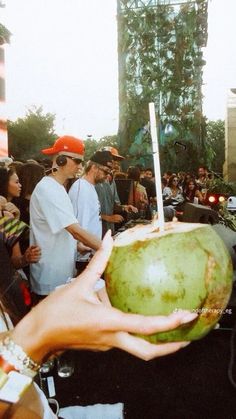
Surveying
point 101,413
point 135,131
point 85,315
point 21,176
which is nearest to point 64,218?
point 21,176

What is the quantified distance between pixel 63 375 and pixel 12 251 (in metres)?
1.08

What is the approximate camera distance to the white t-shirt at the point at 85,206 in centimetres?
354

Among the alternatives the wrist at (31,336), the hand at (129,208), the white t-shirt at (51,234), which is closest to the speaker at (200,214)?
the white t-shirt at (51,234)

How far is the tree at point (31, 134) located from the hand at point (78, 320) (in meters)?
33.1

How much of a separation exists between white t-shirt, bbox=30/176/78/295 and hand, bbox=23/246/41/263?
0.10m

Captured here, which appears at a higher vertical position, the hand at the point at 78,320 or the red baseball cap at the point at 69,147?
the red baseball cap at the point at 69,147

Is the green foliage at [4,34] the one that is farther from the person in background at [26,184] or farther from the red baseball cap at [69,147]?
the red baseball cap at [69,147]

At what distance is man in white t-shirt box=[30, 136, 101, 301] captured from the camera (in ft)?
8.88

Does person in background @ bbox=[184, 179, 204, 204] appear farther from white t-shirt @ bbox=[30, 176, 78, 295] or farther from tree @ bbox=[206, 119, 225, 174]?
tree @ bbox=[206, 119, 225, 174]

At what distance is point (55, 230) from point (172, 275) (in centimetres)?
196

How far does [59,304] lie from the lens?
31.4 inches

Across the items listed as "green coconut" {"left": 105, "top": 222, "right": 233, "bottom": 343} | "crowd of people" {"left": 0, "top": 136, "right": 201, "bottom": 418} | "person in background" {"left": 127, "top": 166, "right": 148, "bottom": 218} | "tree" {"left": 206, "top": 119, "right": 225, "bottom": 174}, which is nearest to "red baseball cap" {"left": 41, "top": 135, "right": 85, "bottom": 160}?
"crowd of people" {"left": 0, "top": 136, "right": 201, "bottom": 418}

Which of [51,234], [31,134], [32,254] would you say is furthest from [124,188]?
[31,134]

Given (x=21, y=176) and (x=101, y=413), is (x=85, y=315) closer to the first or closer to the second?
(x=101, y=413)
